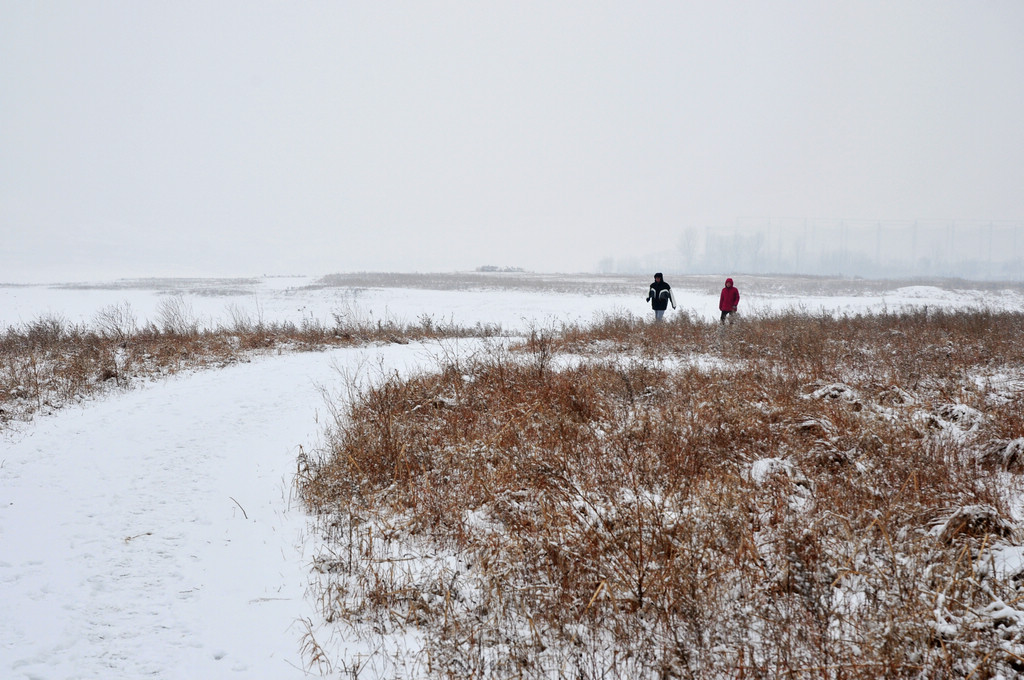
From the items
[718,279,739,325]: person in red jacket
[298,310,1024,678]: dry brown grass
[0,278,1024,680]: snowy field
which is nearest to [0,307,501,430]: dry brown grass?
[0,278,1024,680]: snowy field

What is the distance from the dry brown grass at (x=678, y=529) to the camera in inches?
111

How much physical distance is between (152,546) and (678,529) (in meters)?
4.24

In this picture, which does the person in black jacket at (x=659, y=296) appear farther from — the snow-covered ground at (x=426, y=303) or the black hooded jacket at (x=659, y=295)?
the snow-covered ground at (x=426, y=303)

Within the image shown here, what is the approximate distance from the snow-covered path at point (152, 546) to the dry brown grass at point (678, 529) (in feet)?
Result: 1.38

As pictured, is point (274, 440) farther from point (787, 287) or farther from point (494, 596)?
point (787, 287)

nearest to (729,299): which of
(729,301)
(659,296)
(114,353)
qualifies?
(729,301)

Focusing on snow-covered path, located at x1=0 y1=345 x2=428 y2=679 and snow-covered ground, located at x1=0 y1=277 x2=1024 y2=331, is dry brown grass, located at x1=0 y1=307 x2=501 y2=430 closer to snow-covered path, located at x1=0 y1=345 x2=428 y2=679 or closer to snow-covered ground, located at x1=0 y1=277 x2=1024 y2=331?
snow-covered path, located at x1=0 y1=345 x2=428 y2=679

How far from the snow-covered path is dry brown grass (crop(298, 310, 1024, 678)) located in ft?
1.38

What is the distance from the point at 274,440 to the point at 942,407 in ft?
29.0

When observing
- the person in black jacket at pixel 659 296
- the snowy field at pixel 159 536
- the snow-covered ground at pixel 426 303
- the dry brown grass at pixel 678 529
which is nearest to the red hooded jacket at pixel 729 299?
the person in black jacket at pixel 659 296

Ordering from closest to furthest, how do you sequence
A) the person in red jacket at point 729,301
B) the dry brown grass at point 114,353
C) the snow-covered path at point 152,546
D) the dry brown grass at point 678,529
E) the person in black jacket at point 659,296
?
the dry brown grass at point 678,529, the snow-covered path at point 152,546, the dry brown grass at point 114,353, the person in red jacket at point 729,301, the person in black jacket at point 659,296

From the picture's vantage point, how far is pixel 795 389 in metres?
7.86

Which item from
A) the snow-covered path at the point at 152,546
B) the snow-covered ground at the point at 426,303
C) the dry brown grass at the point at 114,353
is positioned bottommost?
the snow-covered path at the point at 152,546

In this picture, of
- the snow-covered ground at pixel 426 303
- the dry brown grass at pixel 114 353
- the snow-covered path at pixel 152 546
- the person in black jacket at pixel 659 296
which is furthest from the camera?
the snow-covered ground at pixel 426 303
